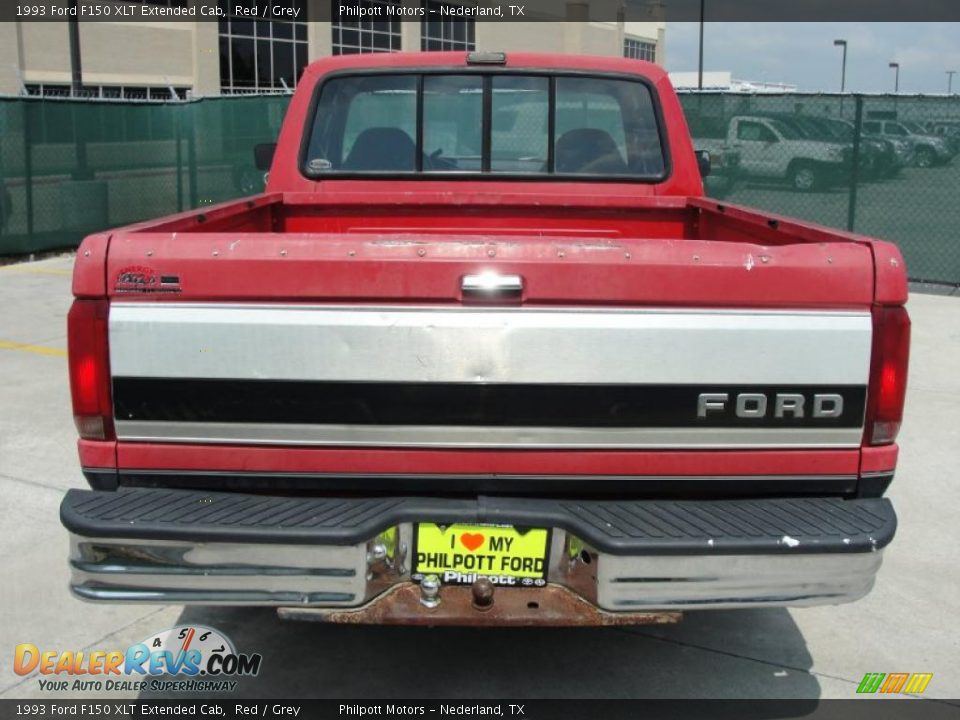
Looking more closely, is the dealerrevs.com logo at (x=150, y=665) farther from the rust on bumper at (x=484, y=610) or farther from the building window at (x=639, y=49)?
the building window at (x=639, y=49)

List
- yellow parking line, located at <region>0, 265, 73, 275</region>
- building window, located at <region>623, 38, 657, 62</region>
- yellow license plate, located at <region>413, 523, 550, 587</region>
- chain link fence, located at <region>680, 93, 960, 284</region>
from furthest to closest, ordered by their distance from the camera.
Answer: building window, located at <region>623, 38, 657, 62</region> → yellow parking line, located at <region>0, 265, 73, 275</region> → chain link fence, located at <region>680, 93, 960, 284</region> → yellow license plate, located at <region>413, 523, 550, 587</region>

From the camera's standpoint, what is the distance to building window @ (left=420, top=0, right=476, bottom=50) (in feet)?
163

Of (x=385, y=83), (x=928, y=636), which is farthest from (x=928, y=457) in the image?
(x=385, y=83)

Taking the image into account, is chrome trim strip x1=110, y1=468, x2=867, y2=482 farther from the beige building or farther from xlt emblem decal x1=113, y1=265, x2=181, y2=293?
the beige building

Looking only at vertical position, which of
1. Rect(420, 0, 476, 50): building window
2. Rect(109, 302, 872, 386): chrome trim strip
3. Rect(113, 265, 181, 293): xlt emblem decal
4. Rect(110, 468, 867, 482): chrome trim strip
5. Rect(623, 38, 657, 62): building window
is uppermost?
Rect(623, 38, 657, 62): building window

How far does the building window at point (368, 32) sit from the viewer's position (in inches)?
1797

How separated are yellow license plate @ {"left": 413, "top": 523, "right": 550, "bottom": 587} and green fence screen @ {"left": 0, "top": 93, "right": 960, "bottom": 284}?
25.0ft

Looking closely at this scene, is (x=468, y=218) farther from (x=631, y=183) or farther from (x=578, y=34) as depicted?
(x=578, y=34)

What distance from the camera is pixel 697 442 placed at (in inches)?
115

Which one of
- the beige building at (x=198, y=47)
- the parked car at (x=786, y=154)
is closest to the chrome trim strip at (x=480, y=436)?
the parked car at (x=786, y=154)

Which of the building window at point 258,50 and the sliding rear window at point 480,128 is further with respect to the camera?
the building window at point 258,50

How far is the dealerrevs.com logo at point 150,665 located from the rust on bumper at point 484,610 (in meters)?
0.86

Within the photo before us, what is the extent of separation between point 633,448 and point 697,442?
6.8 inches

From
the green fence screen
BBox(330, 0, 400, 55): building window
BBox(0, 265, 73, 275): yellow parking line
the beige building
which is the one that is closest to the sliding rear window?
the green fence screen
